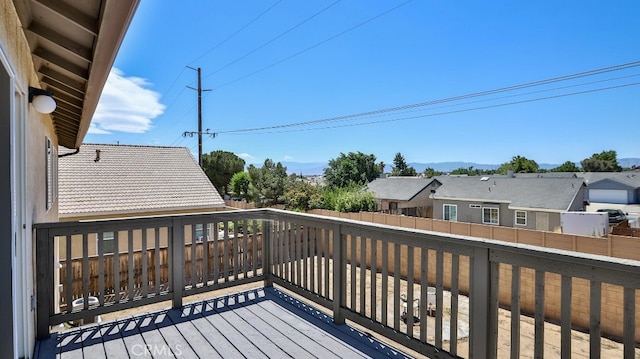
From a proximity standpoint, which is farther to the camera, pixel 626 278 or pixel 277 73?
pixel 277 73

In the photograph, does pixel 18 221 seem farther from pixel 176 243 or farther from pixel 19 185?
pixel 176 243

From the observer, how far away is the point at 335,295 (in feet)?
9.29

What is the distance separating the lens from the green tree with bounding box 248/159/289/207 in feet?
63.6

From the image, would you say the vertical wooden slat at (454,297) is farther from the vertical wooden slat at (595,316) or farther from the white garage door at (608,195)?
the white garage door at (608,195)

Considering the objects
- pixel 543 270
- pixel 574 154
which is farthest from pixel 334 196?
pixel 574 154

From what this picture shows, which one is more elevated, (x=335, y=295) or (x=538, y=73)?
(x=538, y=73)

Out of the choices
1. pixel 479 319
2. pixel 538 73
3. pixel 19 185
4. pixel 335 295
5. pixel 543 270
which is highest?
pixel 538 73

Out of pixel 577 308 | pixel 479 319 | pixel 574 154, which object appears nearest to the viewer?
pixel 479 319

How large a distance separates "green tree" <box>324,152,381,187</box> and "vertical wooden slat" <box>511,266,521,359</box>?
104 ft

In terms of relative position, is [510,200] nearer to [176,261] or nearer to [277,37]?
[277,37]

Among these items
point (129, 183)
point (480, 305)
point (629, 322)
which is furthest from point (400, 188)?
point (629, 322)

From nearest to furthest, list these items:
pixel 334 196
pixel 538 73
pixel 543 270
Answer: pixel 543 270 < pixel 334 196 < pixel 538 73

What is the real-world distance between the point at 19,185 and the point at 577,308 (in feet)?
27.8

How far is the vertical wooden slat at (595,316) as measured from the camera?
1.42m
